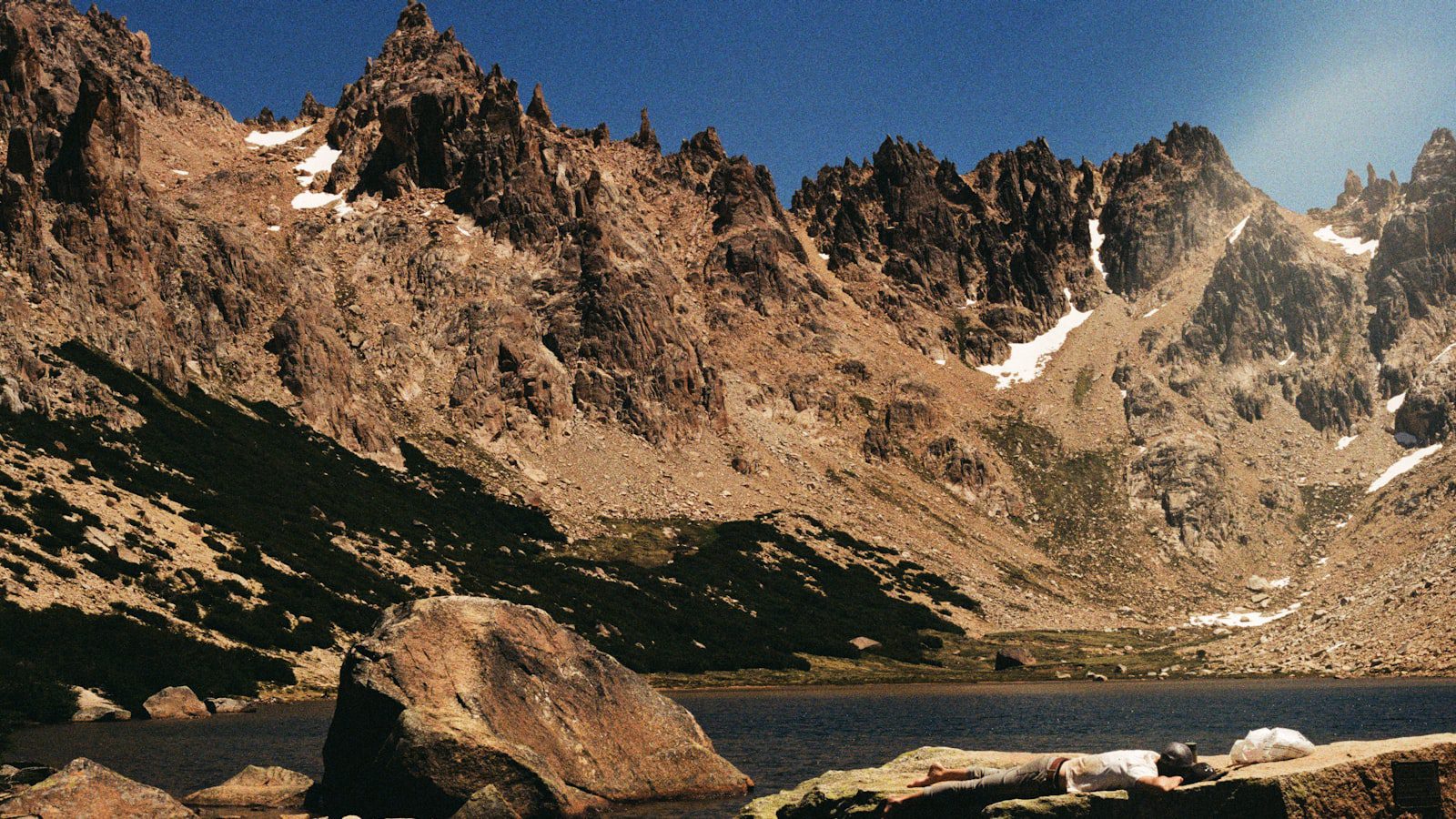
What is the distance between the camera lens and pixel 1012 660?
117 metres

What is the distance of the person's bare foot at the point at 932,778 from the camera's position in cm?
1608

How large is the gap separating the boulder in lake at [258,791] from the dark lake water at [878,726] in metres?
2.10

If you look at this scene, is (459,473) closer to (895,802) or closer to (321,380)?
(321,380)

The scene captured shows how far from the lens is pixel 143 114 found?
648 ft

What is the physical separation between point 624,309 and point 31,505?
376 feet

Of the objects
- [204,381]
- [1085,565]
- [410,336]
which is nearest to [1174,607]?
[1085,565]

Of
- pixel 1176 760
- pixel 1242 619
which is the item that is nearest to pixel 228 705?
pixel 1176 760

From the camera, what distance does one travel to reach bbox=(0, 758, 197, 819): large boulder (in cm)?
1984

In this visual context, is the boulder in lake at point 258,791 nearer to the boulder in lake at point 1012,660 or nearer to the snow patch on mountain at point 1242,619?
the boulder in lake at point 1012,660

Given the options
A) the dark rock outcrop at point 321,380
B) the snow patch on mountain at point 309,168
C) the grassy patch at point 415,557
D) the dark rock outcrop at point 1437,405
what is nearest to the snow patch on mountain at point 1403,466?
the dark rock outcrop at point 1437,405

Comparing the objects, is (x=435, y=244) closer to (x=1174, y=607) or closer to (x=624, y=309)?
(x=624, y=309)

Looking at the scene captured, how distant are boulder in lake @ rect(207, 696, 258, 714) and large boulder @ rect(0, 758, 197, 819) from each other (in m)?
33.8

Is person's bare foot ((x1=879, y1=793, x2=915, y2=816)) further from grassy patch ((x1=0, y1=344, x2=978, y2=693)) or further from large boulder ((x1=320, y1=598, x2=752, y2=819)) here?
grassy patch ((x1=0, y1=344, x2=978, y2=693))

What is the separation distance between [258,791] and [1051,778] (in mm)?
21398
